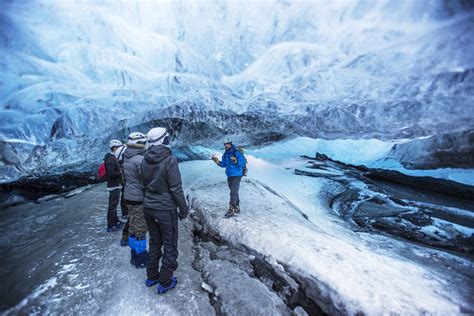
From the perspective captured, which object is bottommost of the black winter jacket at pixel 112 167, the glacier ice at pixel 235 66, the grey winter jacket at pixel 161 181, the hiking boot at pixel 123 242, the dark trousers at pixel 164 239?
the hiking boot at pixel 123 242

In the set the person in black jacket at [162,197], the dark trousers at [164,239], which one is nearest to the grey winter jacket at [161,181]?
the person in black jacket at [162,197]

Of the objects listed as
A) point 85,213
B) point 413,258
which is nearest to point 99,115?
point 85,213

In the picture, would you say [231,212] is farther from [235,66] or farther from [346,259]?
[235,66]

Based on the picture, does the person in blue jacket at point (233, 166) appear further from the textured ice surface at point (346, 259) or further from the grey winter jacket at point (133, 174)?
the grey winter jacket at point (133, 174)

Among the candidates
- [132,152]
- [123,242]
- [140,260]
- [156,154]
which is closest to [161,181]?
[156,154]

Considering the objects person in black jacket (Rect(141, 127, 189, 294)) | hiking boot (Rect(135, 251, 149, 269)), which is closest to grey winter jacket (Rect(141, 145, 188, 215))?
person in black jacket (Rect(141, 127, 189, 294))

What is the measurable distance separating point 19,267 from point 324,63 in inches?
267

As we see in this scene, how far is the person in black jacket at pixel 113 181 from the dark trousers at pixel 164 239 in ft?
7.01

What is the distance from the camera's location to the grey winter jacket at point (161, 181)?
2783mm

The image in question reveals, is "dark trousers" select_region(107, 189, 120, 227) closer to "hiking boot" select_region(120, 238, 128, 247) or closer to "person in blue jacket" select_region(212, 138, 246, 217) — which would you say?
"hiking boot" select_region(120, 238, 128, 247)

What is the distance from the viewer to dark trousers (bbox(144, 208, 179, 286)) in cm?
283

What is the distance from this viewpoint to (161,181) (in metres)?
2.79

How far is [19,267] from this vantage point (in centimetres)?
379

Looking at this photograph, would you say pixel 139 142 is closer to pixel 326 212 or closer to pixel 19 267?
pixel 19 267
